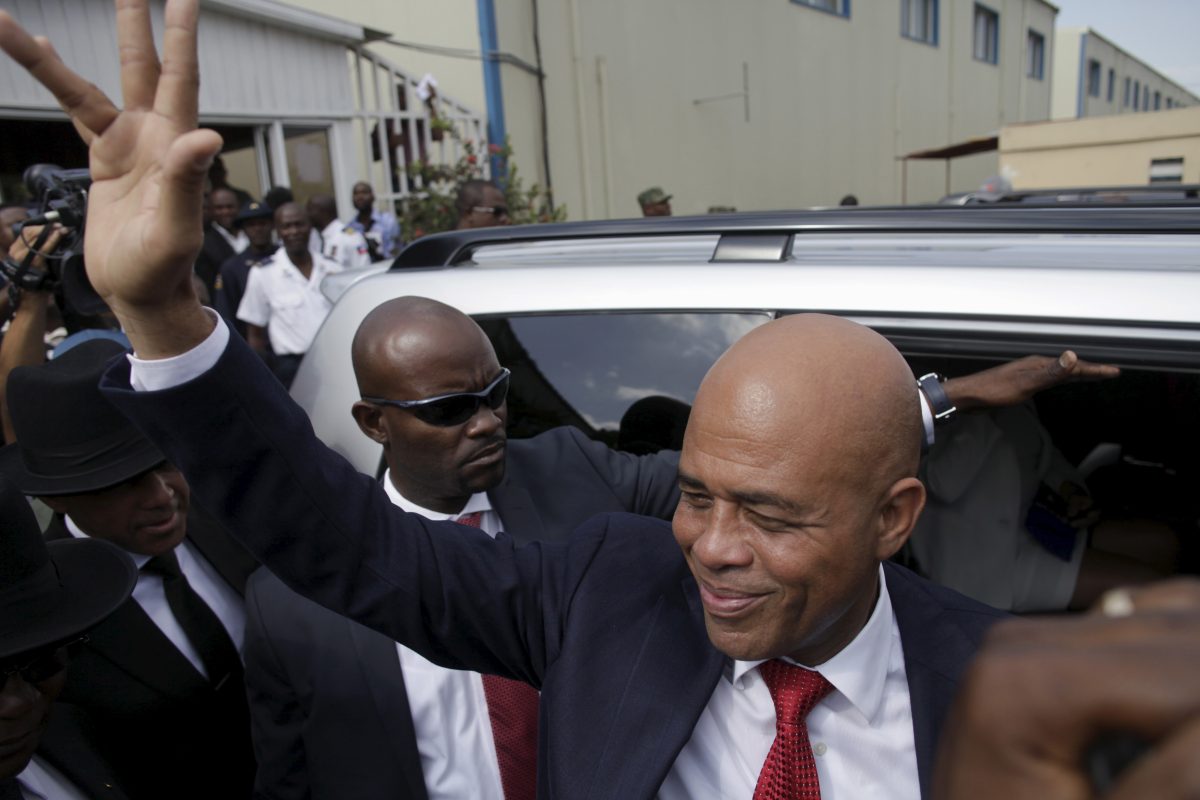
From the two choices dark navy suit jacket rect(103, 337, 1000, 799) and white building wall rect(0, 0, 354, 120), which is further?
white building wall rect(0, 0, 354, 120)

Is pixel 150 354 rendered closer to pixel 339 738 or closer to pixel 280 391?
pixel 280 391

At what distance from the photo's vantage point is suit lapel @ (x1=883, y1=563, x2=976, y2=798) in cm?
126

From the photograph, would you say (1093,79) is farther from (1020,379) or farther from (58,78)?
(58,78)

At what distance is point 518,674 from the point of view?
1.46 m

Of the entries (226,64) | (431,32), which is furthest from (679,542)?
(431,32)

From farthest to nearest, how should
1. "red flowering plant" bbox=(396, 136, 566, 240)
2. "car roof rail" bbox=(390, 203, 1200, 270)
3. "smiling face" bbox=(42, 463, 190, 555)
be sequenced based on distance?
"red flowering plant" bbox=(396, 136, 566, 240)
"smiling face" bbox=(42, 463, 190, 555)
"car roof rail" bbox=(390, 203, 1200, 270)

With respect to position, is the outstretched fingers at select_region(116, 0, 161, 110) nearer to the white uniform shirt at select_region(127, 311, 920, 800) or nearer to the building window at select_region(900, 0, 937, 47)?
the white uniform shirt at select_region(127, 311, 920, 800)

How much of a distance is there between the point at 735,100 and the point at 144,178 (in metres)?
13.9

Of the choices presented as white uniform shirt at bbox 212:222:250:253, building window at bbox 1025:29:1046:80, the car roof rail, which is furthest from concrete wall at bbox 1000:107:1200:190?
building window at bbox 1025:29:1046:80

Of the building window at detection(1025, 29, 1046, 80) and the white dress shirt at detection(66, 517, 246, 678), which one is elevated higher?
the building window at detection(1025, 29, 1046, 80)

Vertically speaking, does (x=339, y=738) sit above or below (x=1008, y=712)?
below

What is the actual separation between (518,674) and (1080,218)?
5.02 feet

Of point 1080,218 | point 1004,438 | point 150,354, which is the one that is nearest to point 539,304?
point 150,354

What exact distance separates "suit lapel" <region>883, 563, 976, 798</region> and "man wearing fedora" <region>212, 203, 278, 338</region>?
5.37 m
